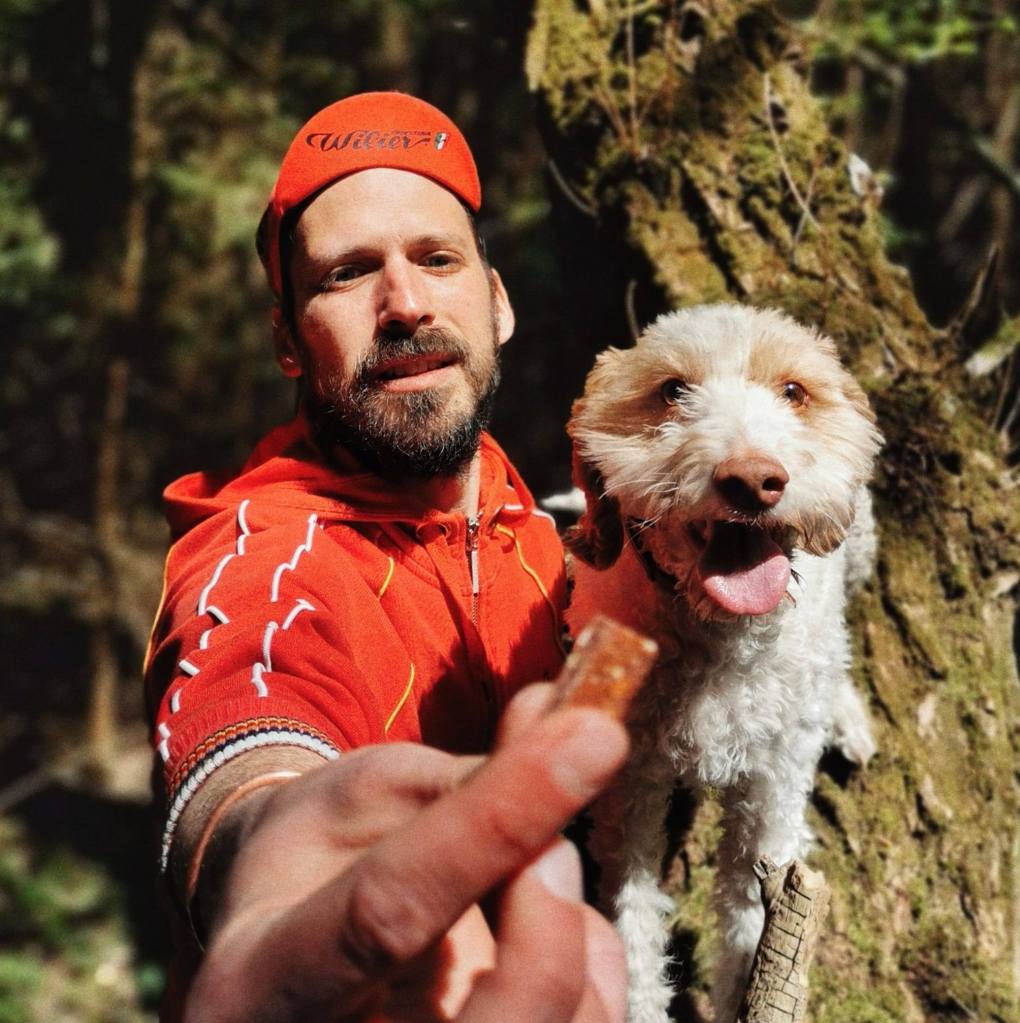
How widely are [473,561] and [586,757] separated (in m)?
1.75

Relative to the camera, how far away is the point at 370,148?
8.90 ft

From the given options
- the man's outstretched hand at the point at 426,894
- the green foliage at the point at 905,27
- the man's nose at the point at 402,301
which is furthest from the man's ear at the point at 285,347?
the green foliage at the point at 905,27

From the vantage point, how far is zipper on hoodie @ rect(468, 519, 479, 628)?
8.68 feet

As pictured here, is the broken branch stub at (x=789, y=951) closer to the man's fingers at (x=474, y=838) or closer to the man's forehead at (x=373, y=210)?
the man's fingers at (x=474, y=838)

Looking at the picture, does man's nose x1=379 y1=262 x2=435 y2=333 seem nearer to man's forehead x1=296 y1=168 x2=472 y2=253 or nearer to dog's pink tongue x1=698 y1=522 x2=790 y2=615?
man's forehead x1=296 y1=168 x2=472 y2=253

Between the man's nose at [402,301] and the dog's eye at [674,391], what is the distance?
623 millimetres

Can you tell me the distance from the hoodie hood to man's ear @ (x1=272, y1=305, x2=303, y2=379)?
0.65 feet

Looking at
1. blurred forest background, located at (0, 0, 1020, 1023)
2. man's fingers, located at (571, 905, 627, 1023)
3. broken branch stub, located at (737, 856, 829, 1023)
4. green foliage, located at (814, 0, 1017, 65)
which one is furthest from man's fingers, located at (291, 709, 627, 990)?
blurred forest background, located at (0, 0, 1020, 1023)

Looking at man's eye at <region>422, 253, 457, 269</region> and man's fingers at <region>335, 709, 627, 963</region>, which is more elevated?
man's fingers at <region>335, 709, 627, 963</region>

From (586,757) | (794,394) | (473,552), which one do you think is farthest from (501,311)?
(586,757)

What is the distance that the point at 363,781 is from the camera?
1.16m

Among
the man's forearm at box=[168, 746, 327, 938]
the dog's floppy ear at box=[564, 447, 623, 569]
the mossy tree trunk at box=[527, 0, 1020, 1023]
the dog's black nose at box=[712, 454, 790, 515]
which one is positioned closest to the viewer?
the man's forearm at box=[168, 746, 327, 938]

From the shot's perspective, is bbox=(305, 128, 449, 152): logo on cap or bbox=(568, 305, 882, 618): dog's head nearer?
bbox=(568, 305, 882, 618): dog's head

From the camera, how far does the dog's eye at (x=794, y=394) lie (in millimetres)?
2378
